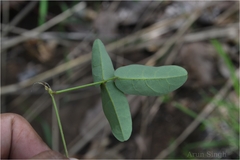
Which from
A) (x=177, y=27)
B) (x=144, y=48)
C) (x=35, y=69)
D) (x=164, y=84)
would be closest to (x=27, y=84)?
(x=35, y=69)

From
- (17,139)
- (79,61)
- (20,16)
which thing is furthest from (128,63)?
(17,139)

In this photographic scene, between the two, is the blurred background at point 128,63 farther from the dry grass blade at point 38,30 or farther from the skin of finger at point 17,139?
the skin of finger at point 17,139

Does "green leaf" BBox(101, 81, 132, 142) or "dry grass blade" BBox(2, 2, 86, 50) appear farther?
"dry grass blade" BBox(2, 2, 86, 50)

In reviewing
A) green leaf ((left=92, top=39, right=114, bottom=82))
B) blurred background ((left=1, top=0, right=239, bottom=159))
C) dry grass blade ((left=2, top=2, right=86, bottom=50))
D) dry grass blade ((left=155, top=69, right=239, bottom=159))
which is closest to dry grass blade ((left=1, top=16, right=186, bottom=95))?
blurred background ((left=1, top=0, right=239, bottom=159))

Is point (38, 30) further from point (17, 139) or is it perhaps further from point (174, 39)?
point (17, 139)

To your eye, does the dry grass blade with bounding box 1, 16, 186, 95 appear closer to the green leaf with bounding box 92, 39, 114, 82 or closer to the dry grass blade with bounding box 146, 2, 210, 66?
the dry grass blade with bounding box 146, 2, 210, 66

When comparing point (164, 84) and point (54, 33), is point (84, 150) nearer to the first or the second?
point (54, 33)
